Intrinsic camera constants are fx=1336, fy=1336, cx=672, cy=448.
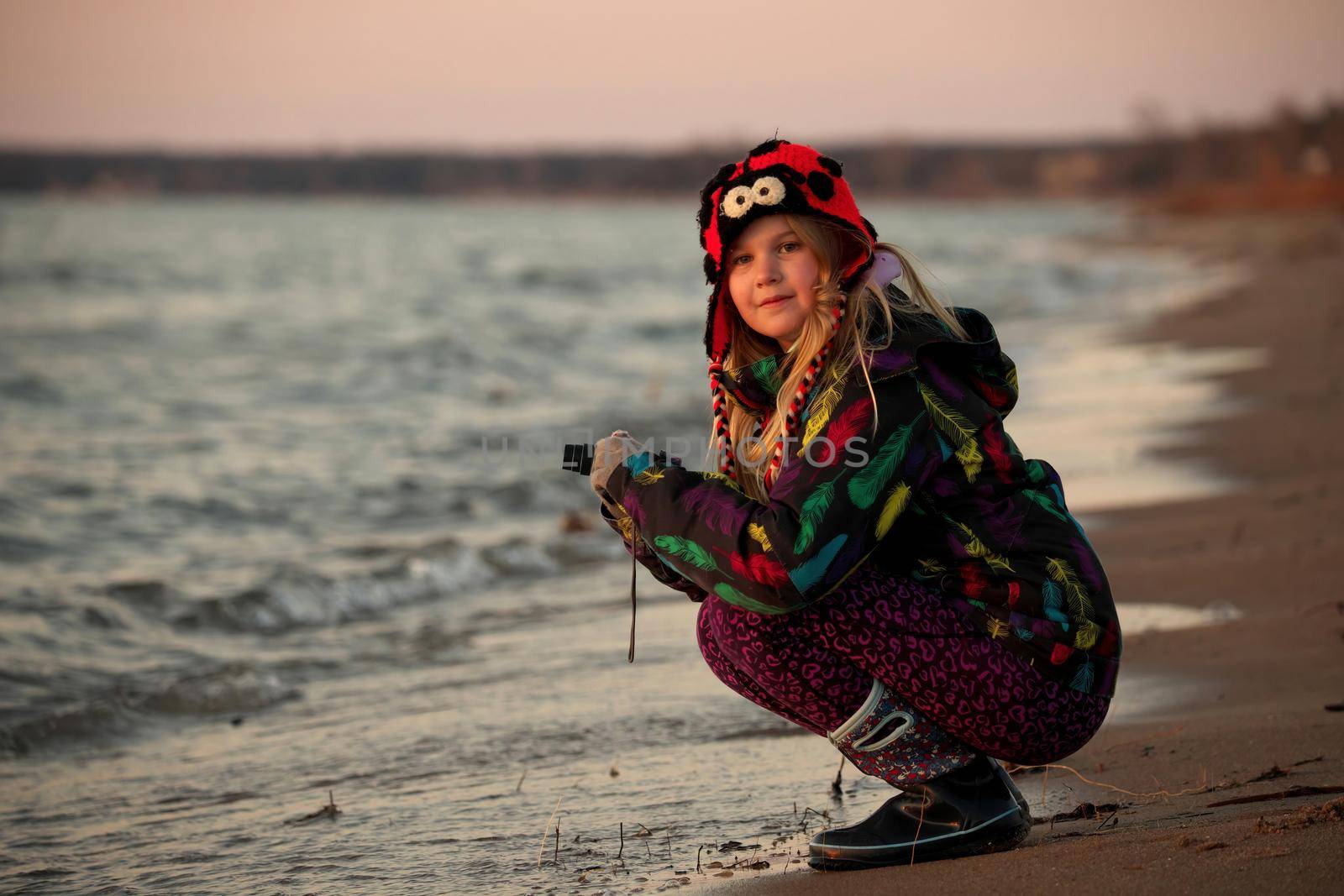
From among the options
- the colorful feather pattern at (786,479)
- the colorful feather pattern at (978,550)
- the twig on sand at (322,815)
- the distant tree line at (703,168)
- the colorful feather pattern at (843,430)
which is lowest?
the twig on sand at (322,815)

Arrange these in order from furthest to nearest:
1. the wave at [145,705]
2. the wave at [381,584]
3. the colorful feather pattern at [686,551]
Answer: the wave at [381,584]
the wave at [145,705]
the colorful feather pattern at [686,551]

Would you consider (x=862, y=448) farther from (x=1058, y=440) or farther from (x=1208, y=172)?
(x=1208, y=172)

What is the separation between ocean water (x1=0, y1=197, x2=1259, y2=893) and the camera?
271cm

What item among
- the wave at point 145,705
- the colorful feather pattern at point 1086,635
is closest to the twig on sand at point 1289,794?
the colorful feather pattern at point 1086,635

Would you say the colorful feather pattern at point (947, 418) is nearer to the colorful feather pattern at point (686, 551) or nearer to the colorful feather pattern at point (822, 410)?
the colorful feather pattern at point (822, 410)

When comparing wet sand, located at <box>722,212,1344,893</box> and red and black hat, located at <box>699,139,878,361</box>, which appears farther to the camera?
red and black hat, located at <box>699,139,878,361</box>

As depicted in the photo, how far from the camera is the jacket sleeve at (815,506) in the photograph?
6.70 ft

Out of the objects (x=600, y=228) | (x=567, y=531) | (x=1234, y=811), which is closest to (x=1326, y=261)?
(x=567, y=531)

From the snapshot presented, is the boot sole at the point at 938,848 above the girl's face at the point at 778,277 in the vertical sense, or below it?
below

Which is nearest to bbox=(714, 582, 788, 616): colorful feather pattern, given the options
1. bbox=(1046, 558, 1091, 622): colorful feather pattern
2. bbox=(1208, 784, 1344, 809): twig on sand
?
bbox=(1046, 558, 1091, 622): colorful feather pattern

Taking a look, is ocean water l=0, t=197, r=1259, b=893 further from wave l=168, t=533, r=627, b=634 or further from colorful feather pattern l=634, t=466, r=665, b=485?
colorful feather pattern l=634, t=466, r=665, b=485

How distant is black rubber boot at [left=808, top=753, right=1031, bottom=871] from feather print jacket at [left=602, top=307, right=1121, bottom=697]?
25 centimetres

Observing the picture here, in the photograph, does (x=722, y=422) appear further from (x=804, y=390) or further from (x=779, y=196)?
(x=779, y=196)

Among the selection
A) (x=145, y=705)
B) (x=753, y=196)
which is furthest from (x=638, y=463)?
(x=145, y=705)
